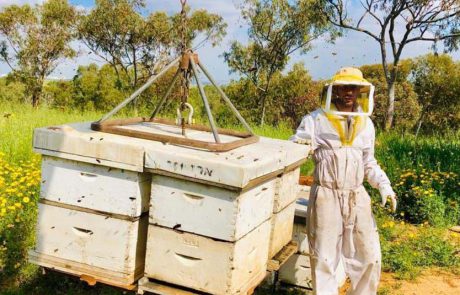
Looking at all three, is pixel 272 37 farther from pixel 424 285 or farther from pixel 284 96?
pixel 424 285

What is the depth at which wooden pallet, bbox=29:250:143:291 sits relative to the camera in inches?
98.4

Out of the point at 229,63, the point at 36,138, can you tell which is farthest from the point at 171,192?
the point at 229,63

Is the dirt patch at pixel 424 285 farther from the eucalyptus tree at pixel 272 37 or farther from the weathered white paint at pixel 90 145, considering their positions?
the eucalyptus tree at pixel 272 37

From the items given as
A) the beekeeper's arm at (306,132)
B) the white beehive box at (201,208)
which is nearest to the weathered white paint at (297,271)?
the beekeeper's arm at (306,132)

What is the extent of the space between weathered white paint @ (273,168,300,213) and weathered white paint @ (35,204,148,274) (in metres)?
0.82

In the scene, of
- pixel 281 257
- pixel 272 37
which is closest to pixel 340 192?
pixel 281 257

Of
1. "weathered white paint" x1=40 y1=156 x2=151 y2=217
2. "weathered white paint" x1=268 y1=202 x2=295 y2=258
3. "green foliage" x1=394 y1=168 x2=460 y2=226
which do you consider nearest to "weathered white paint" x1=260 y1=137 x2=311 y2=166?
"weathered white paint" x1=268 y1=202 x2=295 y2=258

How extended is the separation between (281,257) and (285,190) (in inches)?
16.7

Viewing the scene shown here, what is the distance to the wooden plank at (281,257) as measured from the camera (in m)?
2.95

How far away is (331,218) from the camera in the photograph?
3264 millimetres

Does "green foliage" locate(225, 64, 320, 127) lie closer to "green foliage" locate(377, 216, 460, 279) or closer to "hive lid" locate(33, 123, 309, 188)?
"green foliage" locate(377, 216, 460, 279)

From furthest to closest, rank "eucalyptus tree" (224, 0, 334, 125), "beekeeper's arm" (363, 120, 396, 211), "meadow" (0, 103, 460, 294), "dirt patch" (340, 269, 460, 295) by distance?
"eucalyptus tree" (224, 0, 334, 125), "dirt patch" (340, 269, 460, 295), "meadow" (0, 103, 460, 294), "beekeeper's arm" (363, 120, 396, 211)

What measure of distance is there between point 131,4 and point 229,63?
602cm

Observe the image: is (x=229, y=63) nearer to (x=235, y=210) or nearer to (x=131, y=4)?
(x=131, y=4)
